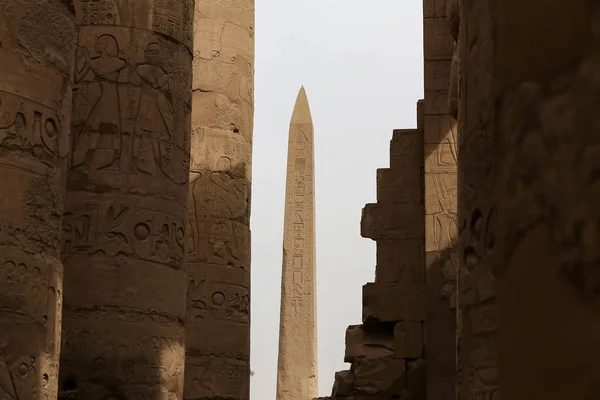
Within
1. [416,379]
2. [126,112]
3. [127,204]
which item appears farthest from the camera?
[416,379]

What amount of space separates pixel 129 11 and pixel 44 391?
13.7 feet

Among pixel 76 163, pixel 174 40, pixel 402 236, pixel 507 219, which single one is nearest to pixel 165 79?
pixel 174 40

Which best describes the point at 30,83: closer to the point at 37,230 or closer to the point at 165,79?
the point at 37,230

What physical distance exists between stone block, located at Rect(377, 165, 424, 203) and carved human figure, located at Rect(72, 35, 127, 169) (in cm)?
571

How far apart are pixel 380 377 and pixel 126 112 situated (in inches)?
228

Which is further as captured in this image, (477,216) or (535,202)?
(477,216)

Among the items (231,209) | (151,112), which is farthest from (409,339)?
(151,112)

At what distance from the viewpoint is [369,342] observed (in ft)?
45.2

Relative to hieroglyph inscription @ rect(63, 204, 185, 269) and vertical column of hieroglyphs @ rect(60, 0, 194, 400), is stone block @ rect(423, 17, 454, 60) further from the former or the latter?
hieroglyph inscription @ rect(63, 204, 185, 269)

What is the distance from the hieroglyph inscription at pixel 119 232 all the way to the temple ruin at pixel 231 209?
0.02 meters

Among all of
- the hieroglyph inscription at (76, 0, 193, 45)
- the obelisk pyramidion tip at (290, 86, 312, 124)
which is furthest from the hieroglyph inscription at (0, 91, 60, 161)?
the obelisk pyramidion tip at (290, 86, 312, 124)

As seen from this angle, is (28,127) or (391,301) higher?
(391,301)

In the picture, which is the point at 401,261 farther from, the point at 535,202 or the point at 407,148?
the point at 535,202

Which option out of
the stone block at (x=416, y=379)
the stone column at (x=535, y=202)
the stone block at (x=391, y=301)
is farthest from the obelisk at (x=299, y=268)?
the stone column at (x=535, y=202)
